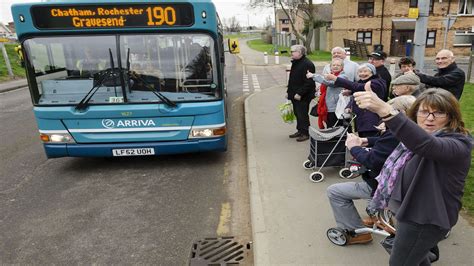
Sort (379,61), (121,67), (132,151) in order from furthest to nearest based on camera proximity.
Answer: (379,61), (132,151), (121,67)

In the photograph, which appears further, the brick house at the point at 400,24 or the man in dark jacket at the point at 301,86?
the brick house at the point at 400,24

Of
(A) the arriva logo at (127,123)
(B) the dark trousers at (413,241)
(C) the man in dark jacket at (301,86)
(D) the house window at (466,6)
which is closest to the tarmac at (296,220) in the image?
(C) the man in dark jacket at (301,86)

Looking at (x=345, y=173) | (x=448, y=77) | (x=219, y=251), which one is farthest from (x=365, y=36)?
(x=219, y=251)

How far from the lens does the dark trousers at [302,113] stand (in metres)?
7.19

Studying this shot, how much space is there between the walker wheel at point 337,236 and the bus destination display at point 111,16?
146 inches

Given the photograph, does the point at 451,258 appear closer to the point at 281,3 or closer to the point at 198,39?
the point at 198,39

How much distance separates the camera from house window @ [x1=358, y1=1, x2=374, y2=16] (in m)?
33.4

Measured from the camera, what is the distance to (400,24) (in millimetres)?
32750

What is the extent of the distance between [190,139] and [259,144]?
179 cm

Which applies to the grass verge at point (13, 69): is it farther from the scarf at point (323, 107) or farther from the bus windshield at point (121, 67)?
the scarf at point (323, 107)

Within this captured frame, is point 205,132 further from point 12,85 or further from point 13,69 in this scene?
point 13,69

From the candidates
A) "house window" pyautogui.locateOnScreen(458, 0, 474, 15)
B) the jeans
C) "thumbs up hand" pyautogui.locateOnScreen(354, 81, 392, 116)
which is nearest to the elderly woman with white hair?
the jeans

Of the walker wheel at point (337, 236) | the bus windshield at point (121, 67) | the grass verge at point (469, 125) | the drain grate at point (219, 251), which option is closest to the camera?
the walker wheel at point (337, 236)

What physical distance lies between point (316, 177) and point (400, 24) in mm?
32549
